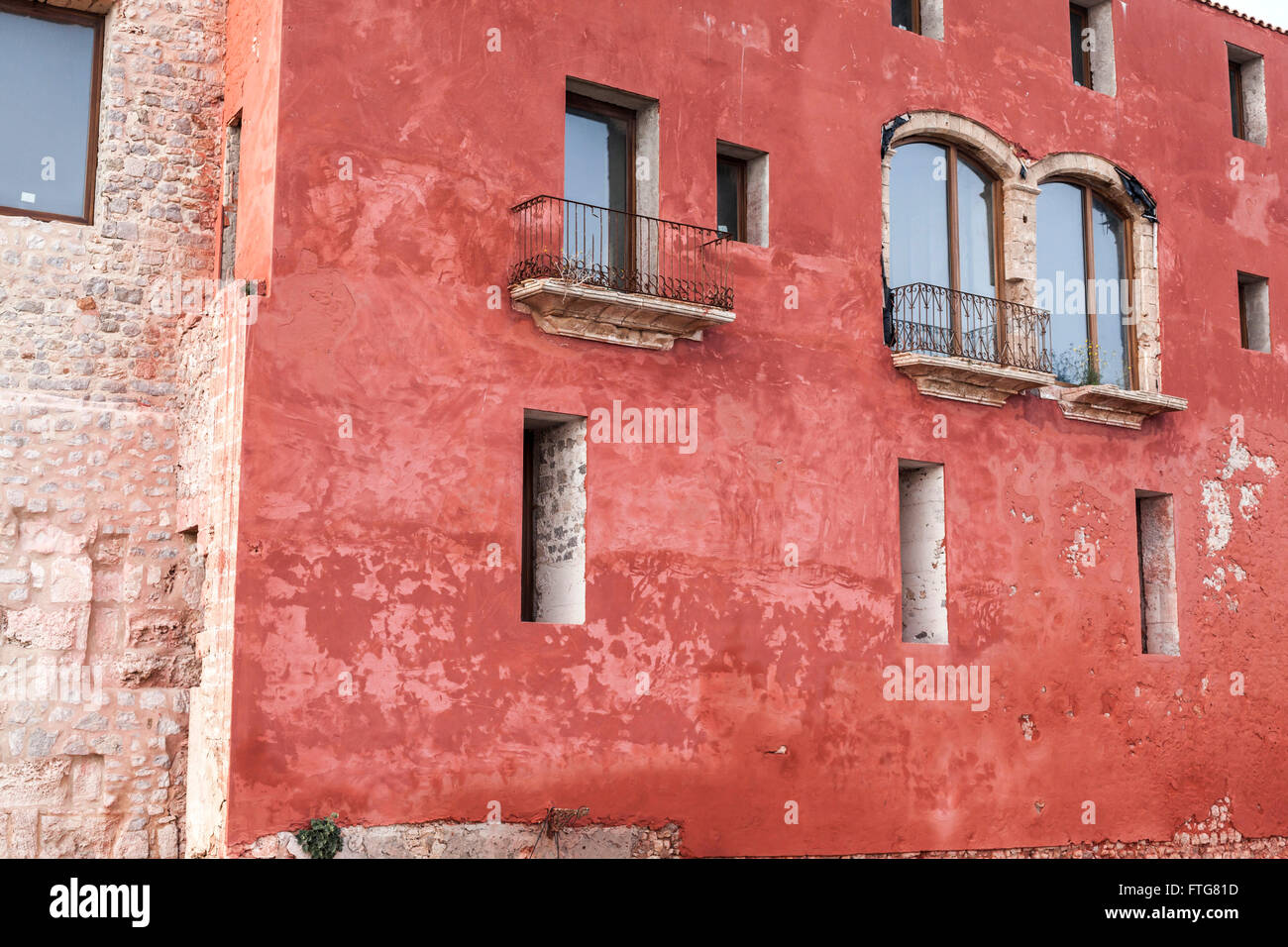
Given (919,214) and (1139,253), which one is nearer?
(919,214)

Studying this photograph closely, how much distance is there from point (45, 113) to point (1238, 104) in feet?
44.0

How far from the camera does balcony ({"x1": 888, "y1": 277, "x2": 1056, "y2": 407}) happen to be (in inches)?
Result: 538

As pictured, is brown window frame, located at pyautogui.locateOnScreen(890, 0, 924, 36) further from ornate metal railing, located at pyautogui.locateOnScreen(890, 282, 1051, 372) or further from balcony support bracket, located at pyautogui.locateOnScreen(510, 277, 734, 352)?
balcony support bracket, located at pyautogui.locateOnScreen(510, 277, 734, 352)

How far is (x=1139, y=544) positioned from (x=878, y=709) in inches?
178

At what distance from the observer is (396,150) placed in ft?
36.1

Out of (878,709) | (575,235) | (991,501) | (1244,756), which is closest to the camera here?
(575,235)

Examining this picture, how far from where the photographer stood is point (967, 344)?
46.6 feet

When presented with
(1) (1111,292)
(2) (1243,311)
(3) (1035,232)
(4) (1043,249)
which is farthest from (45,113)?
(2) (1243,311)

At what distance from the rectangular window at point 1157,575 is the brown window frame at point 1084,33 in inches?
179

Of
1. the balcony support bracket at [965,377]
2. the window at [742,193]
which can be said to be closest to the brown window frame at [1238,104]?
the balcony support bracket at [965,377]

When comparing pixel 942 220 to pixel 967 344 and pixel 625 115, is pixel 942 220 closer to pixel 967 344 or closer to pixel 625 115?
pixel 967 344

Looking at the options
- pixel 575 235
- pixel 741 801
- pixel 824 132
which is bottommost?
pixel 741 801
